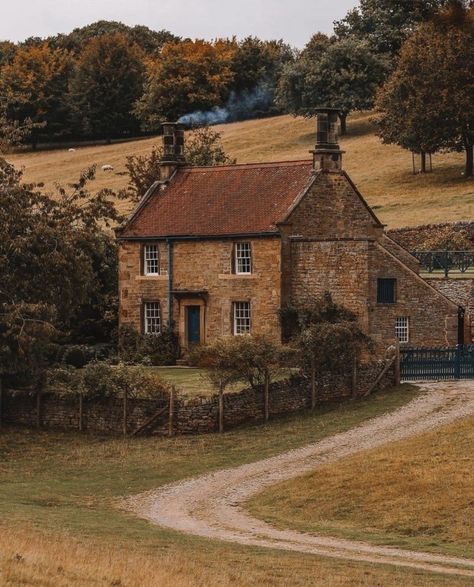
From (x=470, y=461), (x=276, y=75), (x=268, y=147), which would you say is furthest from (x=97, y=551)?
(x=276, y=75)

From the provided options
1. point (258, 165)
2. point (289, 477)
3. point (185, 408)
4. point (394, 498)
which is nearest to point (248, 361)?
point (185, 408)

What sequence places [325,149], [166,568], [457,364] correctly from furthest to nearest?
[325,149] → [457,364] → [166,568]

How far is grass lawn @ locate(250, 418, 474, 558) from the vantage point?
32.4 metres

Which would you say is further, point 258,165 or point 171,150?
point 171,150

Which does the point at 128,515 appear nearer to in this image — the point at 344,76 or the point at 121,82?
the point at 344,76

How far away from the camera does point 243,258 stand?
60.8m

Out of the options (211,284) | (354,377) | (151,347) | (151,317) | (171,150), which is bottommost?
(354,377)

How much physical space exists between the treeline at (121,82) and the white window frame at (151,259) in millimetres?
73823

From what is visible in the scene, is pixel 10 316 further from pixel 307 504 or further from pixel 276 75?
pixel 276 75

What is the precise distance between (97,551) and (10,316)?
21.9 metres

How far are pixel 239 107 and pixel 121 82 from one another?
39.7ft

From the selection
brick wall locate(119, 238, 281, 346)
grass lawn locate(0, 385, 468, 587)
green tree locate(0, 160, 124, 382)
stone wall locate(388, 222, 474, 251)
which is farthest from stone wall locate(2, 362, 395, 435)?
stone wall locate(388, 222, 474, 251)

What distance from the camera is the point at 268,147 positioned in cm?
12325

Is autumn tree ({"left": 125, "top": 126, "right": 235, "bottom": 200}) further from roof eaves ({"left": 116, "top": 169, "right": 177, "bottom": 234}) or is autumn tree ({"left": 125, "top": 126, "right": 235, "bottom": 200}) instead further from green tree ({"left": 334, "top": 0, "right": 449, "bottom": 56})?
green tree ({"left": 334, "top": 0, "right": 449, "bottom": 56})
